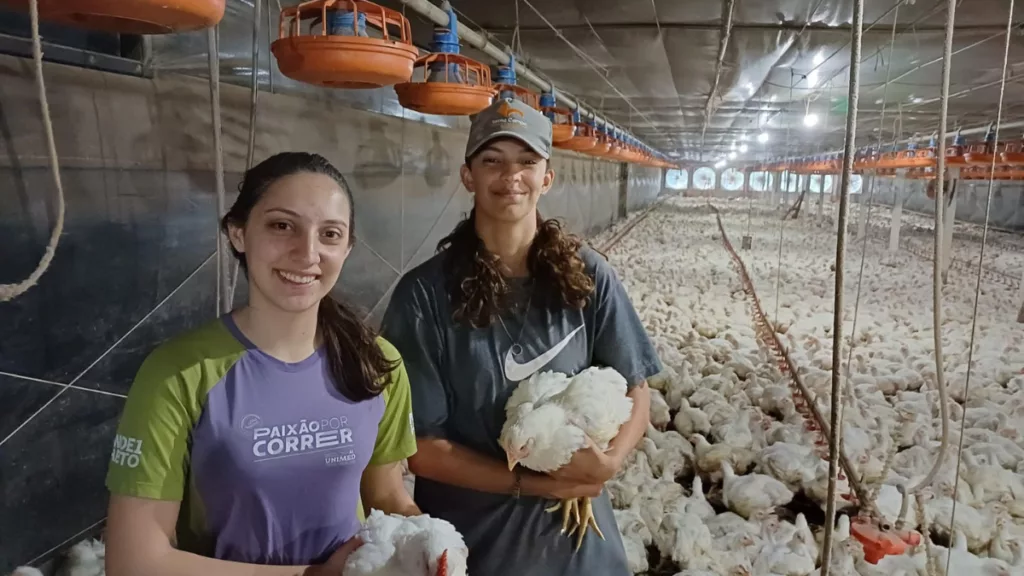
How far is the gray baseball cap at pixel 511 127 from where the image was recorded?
1069 mm

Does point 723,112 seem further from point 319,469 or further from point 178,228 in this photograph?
point 319,469

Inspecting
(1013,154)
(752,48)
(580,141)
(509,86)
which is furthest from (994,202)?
(509,86)

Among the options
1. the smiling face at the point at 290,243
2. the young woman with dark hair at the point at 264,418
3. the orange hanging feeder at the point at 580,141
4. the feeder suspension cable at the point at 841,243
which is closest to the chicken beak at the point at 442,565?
the young woman with dark hair at the point at 264,418

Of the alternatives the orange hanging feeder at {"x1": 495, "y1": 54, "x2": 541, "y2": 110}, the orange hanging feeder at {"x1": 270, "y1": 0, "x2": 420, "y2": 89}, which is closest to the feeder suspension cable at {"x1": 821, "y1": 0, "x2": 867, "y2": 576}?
the orange hanging feeder at {"x1": 270, "y1": 0, "x2": 420, "y2": 89}

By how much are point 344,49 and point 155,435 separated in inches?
29.9

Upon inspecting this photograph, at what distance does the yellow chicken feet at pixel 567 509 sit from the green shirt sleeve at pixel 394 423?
29 centimetres

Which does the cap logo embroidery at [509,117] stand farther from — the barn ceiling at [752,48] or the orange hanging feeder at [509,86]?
the barn ceiling at [752,48]

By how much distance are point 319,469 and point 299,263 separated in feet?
0.84

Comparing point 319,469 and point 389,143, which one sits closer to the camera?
point 319,469

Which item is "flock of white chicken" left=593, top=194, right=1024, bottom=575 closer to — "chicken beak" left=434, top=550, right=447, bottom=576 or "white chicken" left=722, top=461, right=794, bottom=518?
"white chicken" left=722, top=461, right=794, bottom=518

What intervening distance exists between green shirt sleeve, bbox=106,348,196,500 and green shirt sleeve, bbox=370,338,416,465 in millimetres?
261

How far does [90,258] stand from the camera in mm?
1628

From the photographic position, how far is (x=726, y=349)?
4.10 m

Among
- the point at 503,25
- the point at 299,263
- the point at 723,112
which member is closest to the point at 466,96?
the point at 299,263
